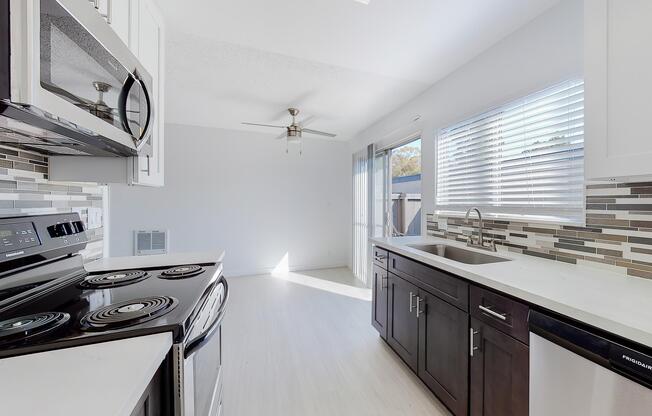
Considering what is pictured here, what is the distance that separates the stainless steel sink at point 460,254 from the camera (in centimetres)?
183

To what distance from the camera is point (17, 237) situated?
3.15 feet

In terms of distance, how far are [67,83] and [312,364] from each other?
7.28 feet

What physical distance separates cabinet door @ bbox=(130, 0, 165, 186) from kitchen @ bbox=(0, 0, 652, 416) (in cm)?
2

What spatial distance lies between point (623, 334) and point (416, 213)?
131 inches

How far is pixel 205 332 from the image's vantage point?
876 mm

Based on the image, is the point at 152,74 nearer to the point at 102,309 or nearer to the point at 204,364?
the point at 102,309

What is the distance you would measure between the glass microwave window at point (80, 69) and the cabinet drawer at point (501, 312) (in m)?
1.75

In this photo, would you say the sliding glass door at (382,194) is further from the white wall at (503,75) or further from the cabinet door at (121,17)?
the cabinet door at (121,17)

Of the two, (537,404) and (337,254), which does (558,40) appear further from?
(337,254)

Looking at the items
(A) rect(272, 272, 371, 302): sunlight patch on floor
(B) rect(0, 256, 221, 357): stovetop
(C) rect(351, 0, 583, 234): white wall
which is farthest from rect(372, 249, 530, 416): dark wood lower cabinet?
(A) rect(272, 272, 371, 302): sunlight patch on floor

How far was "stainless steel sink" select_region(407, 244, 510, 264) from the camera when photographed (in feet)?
6.02

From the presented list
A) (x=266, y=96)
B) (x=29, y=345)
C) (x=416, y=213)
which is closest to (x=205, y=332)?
(x=29, y=345)

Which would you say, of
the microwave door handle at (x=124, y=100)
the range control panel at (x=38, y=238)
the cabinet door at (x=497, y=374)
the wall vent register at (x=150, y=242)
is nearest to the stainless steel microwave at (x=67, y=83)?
the microwave door handle at (x=124, y=100)

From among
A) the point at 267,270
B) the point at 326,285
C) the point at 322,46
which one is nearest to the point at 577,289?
the point at 322,46
